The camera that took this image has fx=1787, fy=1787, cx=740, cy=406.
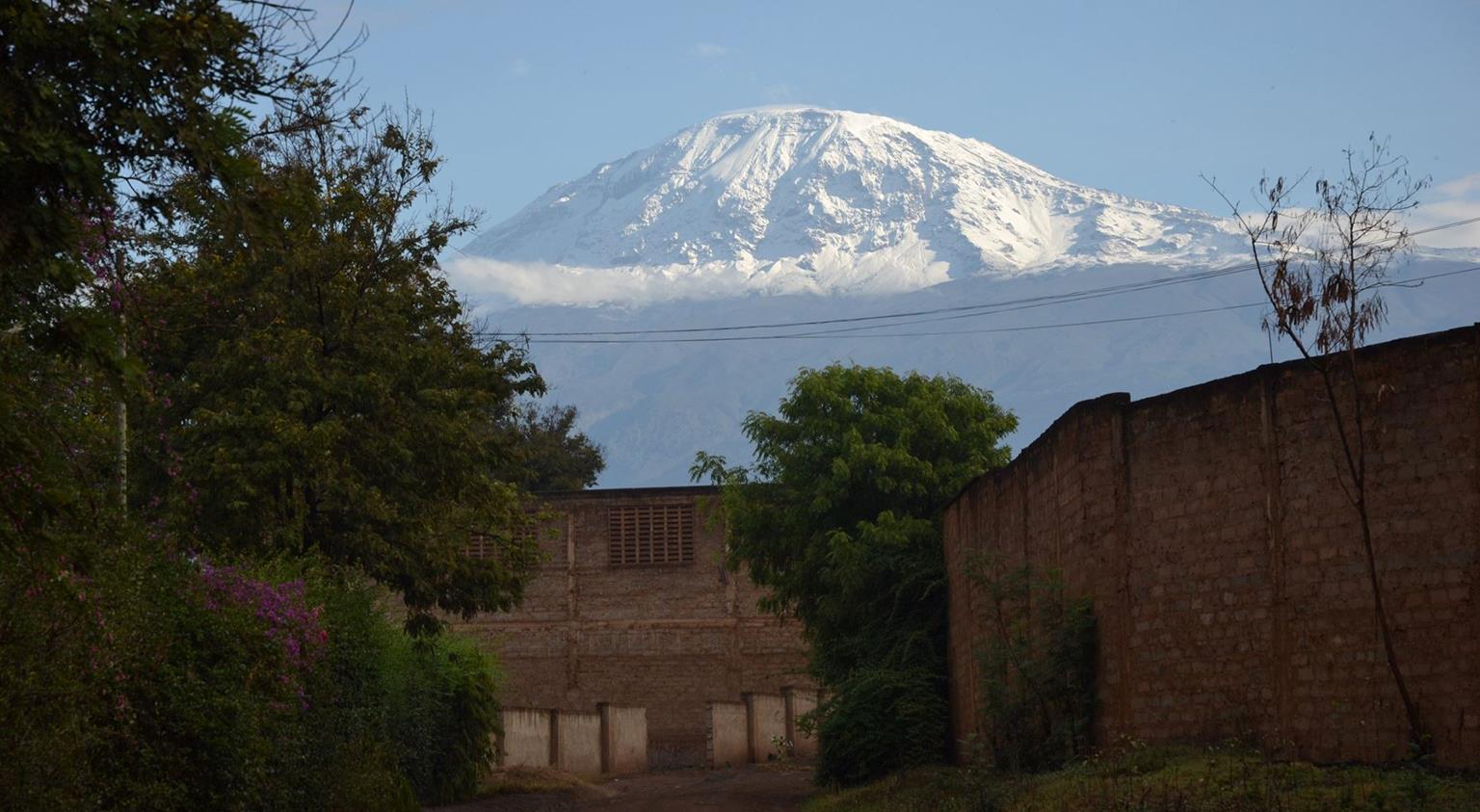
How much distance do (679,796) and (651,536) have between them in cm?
1819

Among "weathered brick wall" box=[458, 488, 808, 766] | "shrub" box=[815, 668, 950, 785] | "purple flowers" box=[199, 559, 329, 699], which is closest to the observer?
"purple flowers" box=[199, 559, 329, 699]

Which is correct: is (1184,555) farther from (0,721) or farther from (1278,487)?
(0,721)

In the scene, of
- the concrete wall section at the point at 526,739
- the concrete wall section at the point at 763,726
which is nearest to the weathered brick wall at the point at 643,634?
the concrete wall section at the point at 763,726

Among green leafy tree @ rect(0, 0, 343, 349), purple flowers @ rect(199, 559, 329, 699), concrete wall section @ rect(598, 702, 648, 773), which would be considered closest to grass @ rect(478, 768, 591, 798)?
concrete wall section @ rect(598, 702, 648, 773)

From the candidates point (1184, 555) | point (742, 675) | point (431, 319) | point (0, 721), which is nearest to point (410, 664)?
point (431, 319)

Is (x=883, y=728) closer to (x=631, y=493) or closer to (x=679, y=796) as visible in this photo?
(x=679, y=796)

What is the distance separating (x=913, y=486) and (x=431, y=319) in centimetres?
1002

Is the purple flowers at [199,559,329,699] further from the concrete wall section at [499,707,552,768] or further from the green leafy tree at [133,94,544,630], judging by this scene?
the concrete wall section at [499,707,552,768]

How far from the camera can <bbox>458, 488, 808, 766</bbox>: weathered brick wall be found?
149 ft

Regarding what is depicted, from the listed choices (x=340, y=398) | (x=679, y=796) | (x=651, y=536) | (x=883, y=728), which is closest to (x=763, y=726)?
(x=651, y=536)

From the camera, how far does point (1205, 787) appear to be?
14016 mm

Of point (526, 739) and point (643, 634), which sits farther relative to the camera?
point (643, 634)

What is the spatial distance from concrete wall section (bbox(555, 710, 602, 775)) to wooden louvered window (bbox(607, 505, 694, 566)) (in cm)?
857

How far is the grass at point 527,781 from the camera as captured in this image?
29258 millimetres
